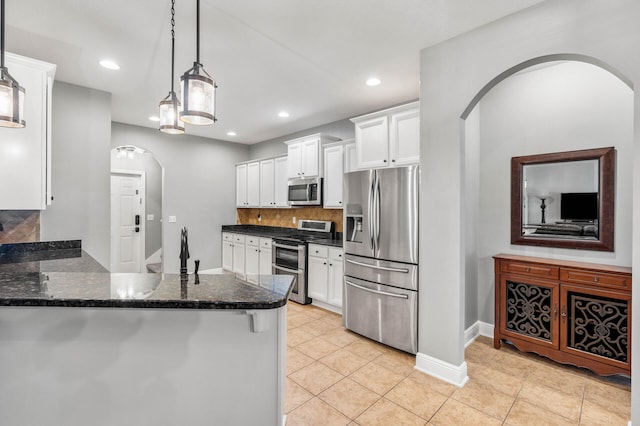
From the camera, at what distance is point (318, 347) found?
3.13m

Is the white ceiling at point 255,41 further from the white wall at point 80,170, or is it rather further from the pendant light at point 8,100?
the pendant light at point 8,100

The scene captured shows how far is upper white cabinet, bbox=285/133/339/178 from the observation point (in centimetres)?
464

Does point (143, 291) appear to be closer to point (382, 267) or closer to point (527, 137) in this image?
point (382, 267)

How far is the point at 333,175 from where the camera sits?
4.47 m

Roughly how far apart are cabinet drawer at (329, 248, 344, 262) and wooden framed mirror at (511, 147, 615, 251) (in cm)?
194

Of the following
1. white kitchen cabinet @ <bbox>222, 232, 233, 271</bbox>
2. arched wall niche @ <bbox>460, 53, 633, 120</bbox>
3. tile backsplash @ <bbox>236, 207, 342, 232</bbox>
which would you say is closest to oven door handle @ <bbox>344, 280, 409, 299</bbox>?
tile backsplash @ <bbox>236, 207, 342, 232</bbox>

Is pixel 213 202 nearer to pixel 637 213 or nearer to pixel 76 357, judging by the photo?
→ pixel 76 357

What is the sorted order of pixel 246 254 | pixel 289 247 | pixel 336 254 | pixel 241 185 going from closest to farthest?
pixel 336 254
pixel 289 247
pixel 246 254
pixel 241 185

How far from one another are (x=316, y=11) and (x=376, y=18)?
44 centimetres

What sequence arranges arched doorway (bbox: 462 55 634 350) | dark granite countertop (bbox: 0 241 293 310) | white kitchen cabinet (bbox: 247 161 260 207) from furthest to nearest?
1. white kitchen cabinet (bbox: 247 161 260 207)
2. arched doorway (bbox: 462 55 634 350)
3. dark granite countertop (bbox: 0 241 293 310)

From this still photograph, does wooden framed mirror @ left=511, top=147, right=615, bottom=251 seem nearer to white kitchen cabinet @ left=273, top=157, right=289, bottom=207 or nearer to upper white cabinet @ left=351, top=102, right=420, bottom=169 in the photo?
upper white cabinet @ left=351, top=102, right=420, bottom=169

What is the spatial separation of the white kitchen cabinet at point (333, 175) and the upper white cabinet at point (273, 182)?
1.11 m

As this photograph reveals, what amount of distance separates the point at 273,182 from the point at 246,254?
1.42 meters

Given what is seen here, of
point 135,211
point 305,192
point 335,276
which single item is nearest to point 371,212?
point 335,276
